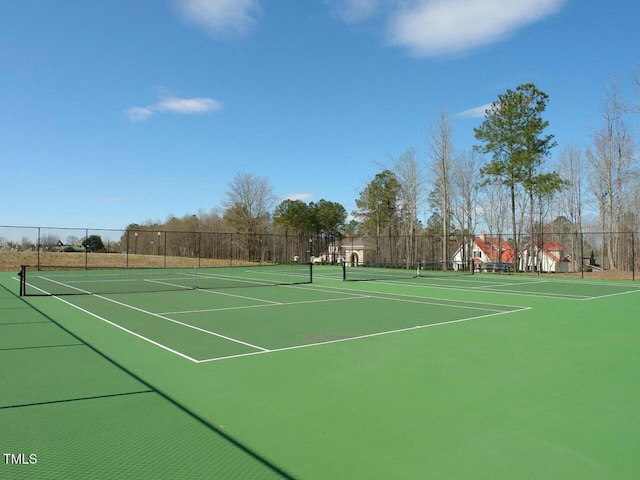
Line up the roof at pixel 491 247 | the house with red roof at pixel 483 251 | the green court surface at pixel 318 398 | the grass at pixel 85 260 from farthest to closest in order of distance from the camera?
1. the roof at pixel 491 247
2. the house with red roof at pixel 483 251
3. the grass at pixel 85 260
4. the green court surface at pixel 318 398

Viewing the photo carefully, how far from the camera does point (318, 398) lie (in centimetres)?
462

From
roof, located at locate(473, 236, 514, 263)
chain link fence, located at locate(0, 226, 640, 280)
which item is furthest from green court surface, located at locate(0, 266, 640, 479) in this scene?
roof, located at locate(473, 236, 514, 263)

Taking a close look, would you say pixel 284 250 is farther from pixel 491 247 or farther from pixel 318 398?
pixel 318 398

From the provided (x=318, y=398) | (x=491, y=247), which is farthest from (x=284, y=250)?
(x=318, y=398)

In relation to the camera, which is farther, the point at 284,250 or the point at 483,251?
the point at 483,251

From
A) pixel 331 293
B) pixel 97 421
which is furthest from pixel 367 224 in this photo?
pixel 97 421

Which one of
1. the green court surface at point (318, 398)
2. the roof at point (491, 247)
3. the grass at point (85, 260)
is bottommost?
the green court surface at point (318, 398)

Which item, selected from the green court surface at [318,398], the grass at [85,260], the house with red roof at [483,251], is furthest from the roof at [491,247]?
the green court surface at [318,398]

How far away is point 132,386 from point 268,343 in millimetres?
2617

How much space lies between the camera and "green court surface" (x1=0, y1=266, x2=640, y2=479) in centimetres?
324

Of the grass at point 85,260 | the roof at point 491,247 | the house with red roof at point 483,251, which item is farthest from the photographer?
the roof at point 491,247

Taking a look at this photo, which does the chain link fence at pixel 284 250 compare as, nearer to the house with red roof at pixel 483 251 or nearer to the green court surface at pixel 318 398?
the house with red roof at pixel 483 251

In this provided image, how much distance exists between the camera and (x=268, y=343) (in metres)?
7.30

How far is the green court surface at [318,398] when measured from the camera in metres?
3.24
